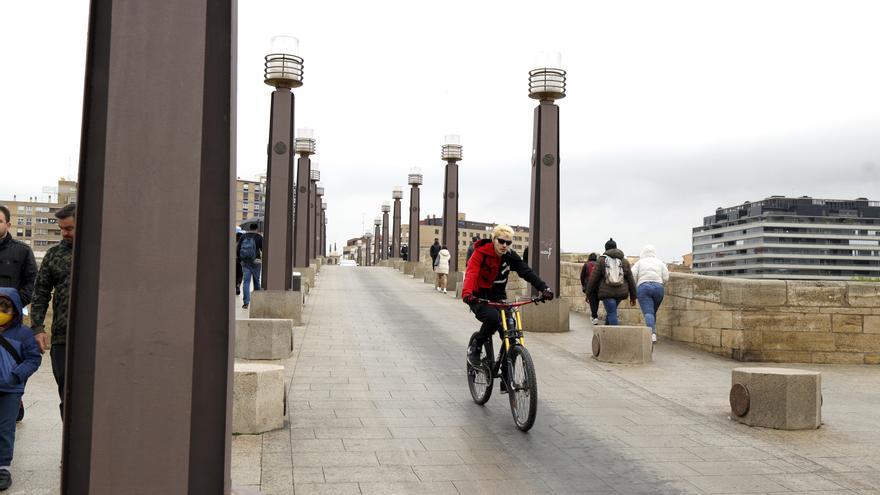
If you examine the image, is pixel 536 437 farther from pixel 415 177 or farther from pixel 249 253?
pixel 415 177

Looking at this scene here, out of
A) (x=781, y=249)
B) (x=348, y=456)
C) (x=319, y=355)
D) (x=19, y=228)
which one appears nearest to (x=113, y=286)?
(x=348, y=456)

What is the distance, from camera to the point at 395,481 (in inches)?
187

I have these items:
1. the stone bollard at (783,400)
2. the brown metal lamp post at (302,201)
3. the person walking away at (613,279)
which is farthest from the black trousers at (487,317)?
the brown metal lamp post at (302,201)

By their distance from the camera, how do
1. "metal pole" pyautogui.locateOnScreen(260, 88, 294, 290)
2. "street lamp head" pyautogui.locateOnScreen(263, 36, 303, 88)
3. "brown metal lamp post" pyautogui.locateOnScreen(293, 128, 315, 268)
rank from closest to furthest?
"street lamp head" pyautogui.locateOnScreen(263, 36, 303, 88) → "metal pole" pyautogui.locateOnScreen(260, 88, 294, 290) → "brown metal lamp post" pyautogui.locateOnScreen(293, 128, 315, 268)

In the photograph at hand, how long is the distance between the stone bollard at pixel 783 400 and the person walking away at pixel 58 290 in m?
5.52

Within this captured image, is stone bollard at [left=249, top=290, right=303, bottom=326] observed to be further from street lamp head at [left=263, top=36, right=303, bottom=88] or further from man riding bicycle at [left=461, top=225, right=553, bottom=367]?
man riding bicycle at [left=461, top=225, right=553, bottom=367]

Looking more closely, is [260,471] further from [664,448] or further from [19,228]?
[19,228]

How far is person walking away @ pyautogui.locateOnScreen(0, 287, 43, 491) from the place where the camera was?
454cm

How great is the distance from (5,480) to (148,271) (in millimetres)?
2600

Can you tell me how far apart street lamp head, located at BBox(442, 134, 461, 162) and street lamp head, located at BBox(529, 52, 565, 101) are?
1056 cm

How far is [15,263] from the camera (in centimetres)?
582

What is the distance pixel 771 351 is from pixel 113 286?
32.8ft

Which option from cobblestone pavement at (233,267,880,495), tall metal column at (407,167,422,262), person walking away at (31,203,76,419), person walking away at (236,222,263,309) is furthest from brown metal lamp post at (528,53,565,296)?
tall metal column at (407,167,422,262)

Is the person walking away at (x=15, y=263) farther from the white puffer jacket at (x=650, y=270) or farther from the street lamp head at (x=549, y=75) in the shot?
the street lamp head at (x=549, y=75)
